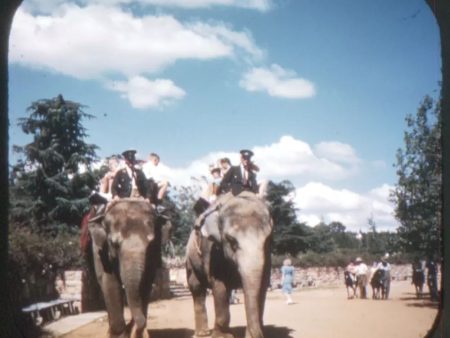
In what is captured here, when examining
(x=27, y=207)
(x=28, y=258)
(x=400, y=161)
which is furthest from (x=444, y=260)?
(x=28, y=258)

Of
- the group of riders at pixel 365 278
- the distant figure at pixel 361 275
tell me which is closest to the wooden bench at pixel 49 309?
the group of riders at pixel 365 278

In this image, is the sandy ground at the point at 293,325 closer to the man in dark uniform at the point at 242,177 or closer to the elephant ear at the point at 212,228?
the elephant ear at the point at 212,228

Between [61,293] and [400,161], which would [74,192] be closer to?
[61,293]

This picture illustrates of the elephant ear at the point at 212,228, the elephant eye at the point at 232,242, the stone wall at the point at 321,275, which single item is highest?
the elephant ear at the point at 212,228

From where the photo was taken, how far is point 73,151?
19.4ft

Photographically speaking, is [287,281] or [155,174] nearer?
[155,174]

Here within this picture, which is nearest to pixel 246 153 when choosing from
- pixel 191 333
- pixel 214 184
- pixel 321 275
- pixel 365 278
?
pixel 214 184

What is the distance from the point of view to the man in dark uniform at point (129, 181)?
650 cm

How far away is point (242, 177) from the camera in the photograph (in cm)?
669

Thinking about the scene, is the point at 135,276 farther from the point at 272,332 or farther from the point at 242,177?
the point at 272,332

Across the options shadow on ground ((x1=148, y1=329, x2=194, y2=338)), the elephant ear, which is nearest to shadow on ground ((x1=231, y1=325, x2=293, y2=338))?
shadow on ground ((x1=148, y1=329, x2=194, y2=338))

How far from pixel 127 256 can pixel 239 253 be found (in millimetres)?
1183

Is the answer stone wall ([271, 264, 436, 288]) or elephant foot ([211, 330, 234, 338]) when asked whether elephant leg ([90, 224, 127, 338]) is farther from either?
stone wall ([271, 264, 436, 288])

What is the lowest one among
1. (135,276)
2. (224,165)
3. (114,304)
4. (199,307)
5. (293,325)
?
(293,325)
